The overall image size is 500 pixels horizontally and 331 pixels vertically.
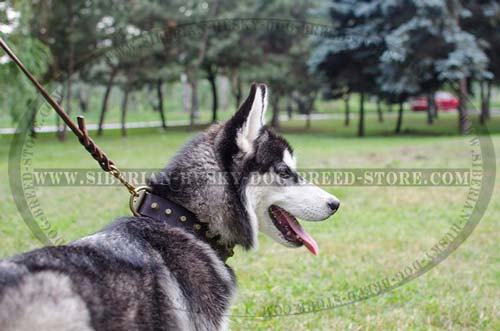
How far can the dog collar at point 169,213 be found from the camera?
260cm

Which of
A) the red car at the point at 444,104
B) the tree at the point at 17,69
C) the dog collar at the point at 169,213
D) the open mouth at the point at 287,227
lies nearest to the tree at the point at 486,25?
the tree at the point at 17,69

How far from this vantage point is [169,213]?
2600 mm

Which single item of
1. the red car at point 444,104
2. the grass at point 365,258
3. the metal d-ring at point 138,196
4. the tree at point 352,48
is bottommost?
the grass at point 365,258

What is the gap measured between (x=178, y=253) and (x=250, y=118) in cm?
78

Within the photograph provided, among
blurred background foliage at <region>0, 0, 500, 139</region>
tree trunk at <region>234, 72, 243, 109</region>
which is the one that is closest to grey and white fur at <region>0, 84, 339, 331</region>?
blurred background foliage at <region>0, 0, 500, 139</region>

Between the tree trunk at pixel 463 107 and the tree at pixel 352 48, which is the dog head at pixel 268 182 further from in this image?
the tree at pixel 352 48

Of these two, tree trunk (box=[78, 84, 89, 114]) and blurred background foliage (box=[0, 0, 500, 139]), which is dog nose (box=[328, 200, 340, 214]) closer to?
blurred background foliage (box=[0, 0, 500, 139])

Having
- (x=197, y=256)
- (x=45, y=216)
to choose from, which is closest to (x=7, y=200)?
(x=45, y=216)

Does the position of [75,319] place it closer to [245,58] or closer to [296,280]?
[296,280]

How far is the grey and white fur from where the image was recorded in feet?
6.39

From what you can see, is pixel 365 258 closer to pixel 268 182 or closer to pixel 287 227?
pixel 287 227

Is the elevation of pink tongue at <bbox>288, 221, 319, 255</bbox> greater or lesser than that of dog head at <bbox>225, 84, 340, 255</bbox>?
lesser

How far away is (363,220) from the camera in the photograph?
7.52 metres

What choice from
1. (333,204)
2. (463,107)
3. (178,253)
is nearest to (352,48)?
(463,107)
